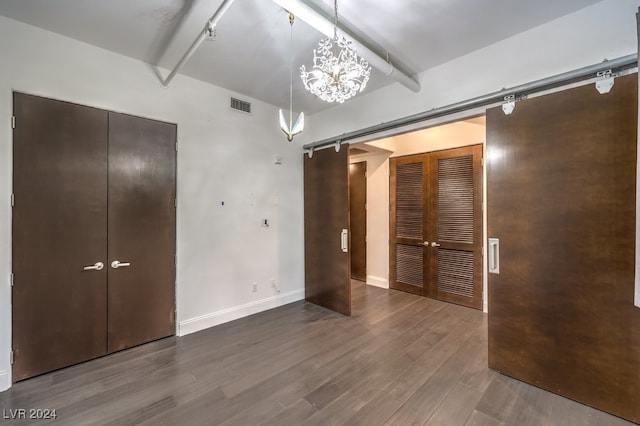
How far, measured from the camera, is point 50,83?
243cm

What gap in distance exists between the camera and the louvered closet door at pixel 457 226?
13.1 ft

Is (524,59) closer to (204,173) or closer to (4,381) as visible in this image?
(204,173)

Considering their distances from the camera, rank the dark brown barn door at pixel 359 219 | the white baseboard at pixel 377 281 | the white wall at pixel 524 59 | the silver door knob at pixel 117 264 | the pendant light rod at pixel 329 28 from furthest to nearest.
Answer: the dark brown barn door at pixel 359 219, the white baseboard at pixel 377 281, the silver door knob at pixel 117 264, the white wall at pixel 524 59, the pendant light rod at pixel 329 28

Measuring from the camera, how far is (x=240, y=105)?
3709 mm

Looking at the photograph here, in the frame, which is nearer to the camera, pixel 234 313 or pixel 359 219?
pixel 234 313

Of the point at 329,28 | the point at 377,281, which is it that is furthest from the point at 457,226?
the point at 329,28

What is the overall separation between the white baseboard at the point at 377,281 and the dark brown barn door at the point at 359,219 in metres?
0.13

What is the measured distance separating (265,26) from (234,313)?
3.37m

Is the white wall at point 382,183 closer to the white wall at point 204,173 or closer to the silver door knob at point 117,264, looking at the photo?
the white wall at point 204,173

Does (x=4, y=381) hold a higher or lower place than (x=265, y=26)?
lower

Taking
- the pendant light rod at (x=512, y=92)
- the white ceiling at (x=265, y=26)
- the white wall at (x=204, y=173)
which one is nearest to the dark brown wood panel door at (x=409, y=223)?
the pendant light rod at (x=512, y=92)

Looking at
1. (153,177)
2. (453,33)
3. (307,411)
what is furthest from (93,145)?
(453,33)

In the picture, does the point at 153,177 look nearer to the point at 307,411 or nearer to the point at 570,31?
the point at 307,411

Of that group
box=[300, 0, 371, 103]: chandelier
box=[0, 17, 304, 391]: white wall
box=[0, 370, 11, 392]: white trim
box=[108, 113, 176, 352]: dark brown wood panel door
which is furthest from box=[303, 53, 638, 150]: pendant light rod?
box=[0, 370, 11, 392]: white trim
